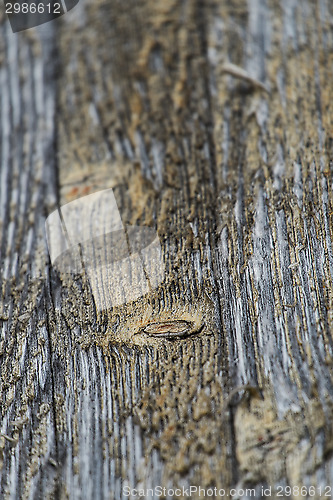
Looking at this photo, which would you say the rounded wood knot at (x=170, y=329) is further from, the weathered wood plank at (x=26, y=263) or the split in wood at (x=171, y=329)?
the weathered wood plank at (x=26, y=263)

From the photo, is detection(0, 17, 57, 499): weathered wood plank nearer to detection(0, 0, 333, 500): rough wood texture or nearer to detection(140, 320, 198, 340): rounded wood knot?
detection(0, 0, 333, 500): rough wood texture

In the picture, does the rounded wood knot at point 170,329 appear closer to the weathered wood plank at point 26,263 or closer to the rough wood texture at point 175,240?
the rough wood texture at point 175,240

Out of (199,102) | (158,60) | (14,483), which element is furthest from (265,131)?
(14,483)

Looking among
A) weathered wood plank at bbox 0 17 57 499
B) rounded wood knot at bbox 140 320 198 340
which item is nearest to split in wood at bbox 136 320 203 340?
rounded wood knot at bbox 140 320 198 340

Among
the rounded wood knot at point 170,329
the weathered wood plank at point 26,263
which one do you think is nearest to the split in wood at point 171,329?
the rounded wood knot at point 170,329

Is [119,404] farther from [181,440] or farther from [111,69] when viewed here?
[111,69]
